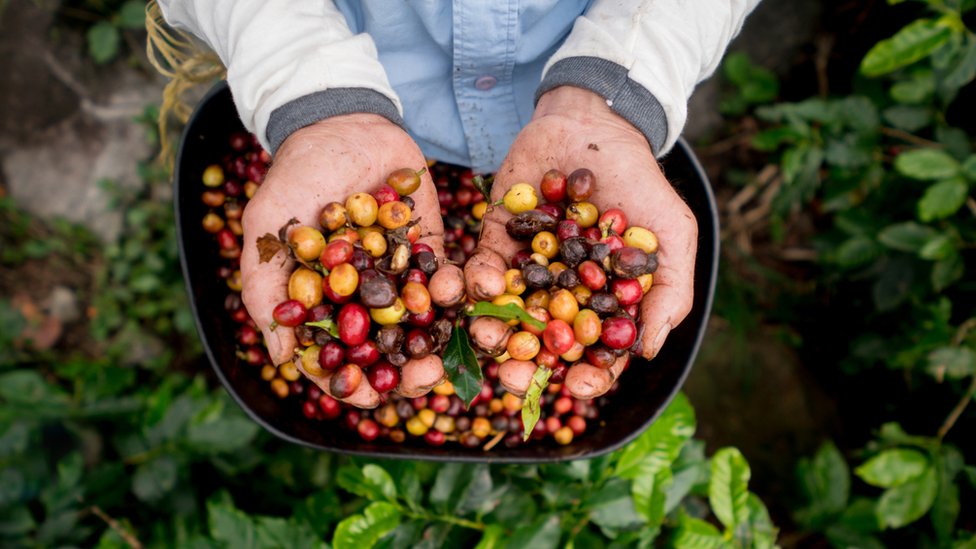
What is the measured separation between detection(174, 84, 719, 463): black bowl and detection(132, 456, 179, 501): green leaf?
1.98ft

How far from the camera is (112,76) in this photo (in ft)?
12.8

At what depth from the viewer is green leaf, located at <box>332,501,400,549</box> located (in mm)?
2070

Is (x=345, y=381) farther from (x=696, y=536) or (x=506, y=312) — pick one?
(x=696, y=536)

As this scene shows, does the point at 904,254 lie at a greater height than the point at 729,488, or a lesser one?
greater

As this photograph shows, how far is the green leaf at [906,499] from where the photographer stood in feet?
8.43

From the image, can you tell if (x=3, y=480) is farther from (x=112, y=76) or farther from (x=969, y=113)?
(x=969, y=113)

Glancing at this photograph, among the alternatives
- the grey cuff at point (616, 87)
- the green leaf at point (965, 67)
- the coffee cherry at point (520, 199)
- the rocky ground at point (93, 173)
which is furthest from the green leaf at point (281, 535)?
the green leaf at point (965, 67)

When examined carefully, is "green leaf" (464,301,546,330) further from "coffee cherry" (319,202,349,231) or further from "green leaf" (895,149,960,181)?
"green leaf" (895,149,960,181)

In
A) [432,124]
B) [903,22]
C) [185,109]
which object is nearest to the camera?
[432,124]

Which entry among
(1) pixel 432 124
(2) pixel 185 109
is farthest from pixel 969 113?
→ (2) pixel 185 109

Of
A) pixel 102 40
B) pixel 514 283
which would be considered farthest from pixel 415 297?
pixel 102 40

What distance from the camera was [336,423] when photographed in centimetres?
259

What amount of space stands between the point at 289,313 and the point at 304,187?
0.39 metres

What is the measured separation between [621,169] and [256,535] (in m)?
1.80
